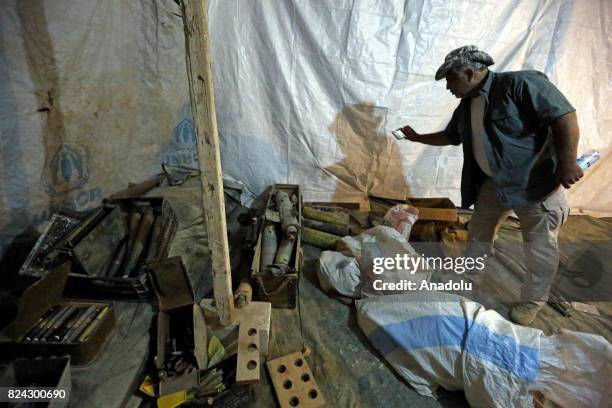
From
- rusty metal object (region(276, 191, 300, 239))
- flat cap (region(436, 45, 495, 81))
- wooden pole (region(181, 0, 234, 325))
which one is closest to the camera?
wooden pole (region(181, 0, 234, 325))

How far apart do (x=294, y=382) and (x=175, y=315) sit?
706 millimetres

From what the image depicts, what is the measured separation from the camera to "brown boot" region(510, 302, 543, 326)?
1.87m

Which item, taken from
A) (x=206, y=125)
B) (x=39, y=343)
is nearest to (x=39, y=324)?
(x=39, y=343)

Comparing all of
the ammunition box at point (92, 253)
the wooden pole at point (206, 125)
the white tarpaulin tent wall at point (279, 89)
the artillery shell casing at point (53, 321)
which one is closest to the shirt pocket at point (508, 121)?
the white tarpaulin tent wall at point (279, 89)

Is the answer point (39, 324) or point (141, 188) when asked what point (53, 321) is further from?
point (141, 188)

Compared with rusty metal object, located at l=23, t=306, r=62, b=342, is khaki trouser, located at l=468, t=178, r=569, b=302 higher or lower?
higher

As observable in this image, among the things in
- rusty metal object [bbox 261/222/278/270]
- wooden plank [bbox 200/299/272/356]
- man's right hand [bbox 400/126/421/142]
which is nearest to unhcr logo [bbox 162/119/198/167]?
rusty metal object [bbox 261/222/278/270]

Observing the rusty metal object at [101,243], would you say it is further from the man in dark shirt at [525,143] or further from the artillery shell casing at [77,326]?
the man in dark shirt at [525,143]

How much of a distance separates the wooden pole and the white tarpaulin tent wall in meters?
1.28

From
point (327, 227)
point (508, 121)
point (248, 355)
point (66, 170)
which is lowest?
point (248, 355)

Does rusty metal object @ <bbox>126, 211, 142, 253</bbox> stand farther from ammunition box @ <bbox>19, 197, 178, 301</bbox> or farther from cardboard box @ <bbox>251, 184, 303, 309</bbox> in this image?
cardboard box @ <bbox>251, 184, 303, 309</bbox>

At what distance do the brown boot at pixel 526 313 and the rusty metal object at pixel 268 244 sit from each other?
155cm

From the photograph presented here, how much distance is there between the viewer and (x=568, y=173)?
4.84 feet

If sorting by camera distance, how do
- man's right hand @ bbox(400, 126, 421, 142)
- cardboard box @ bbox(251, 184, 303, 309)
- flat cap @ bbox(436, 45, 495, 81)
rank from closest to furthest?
flat cap @ bbox(436, 45, 495, 81)
cardboard box @ bbox(251, 184, 303, 309)
man's right hand @ bbox(400, 126, 421, 142)
